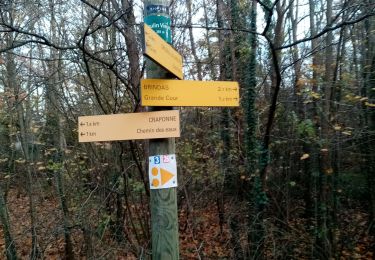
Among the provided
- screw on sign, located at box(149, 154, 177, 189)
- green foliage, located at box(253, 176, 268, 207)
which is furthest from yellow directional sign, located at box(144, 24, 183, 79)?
green foliage, located at box(253, 176, 268, 207)

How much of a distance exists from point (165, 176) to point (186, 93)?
2.04 feet

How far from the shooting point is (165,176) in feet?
8.29

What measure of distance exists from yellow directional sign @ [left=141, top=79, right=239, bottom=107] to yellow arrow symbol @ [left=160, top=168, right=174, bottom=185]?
0.47 m

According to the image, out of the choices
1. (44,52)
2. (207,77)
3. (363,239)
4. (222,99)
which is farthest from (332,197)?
(44,52)

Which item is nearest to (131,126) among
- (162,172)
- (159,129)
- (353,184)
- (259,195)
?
(159,129)

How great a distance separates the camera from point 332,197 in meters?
7.36

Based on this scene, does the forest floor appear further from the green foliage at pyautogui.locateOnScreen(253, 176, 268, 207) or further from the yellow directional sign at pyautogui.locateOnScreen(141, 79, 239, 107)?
the yellow directional sign at pyautogui.locateOnScreen(141, 79, 239, 107)

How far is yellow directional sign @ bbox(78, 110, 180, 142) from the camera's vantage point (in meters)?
2.53

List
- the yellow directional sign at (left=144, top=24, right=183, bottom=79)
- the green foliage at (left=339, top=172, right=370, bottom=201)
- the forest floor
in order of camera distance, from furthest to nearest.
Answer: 1. the green foliage at (left=339, top=172, right=370, bottom=201)
2. the forest floor
3. the yellow directional sign at (left=144, top=24, right=183, bottom=79)

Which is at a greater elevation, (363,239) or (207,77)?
(207,77)

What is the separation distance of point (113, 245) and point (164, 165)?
10.2 feet

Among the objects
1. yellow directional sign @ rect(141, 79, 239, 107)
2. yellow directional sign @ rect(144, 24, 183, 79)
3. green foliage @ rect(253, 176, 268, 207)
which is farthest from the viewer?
green foliage @ rect(253, 176, 268, 207)

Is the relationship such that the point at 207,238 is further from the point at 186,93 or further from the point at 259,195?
the point at 186,93

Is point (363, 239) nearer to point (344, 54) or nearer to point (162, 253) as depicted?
point (344, 54)
